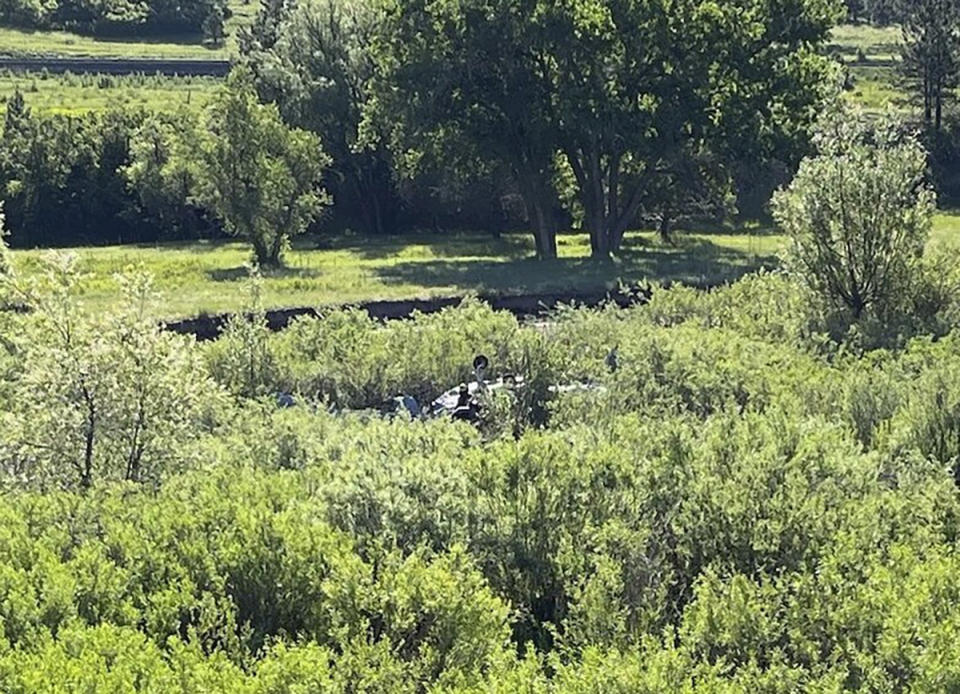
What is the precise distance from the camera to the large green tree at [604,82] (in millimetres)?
31203

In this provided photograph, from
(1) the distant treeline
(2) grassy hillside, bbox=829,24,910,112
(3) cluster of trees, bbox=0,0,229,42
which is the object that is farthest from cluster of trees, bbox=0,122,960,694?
(3) cluster of trees, bbox=0,0,229,42

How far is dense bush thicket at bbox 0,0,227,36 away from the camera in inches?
2992

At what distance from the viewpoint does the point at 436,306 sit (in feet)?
89.5

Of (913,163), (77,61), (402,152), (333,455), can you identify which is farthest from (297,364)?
(77,61)

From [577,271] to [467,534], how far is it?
21201 millimetres

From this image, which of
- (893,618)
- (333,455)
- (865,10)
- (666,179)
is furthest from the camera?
(865,10)

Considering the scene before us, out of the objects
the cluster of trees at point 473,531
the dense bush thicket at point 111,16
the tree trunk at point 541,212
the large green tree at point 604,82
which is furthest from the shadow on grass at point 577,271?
the dense bush thicket at point 111,16

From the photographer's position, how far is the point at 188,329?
25.2 metres

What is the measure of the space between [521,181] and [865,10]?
174 ft

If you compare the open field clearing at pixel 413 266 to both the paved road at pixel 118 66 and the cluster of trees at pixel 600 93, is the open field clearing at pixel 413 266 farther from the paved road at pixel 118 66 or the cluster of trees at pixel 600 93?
the paved road at pixel 118 66

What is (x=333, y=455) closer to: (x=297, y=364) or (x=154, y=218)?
(x=297, y=364)

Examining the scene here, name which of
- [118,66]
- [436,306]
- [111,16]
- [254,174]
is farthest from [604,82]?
[111,16]

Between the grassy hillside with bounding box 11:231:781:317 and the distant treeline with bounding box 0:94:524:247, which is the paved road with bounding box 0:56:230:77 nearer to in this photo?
the distant treeline with bounding box 0:94:524:247

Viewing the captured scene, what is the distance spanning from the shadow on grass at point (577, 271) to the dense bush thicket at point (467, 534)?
1301 centimetres
